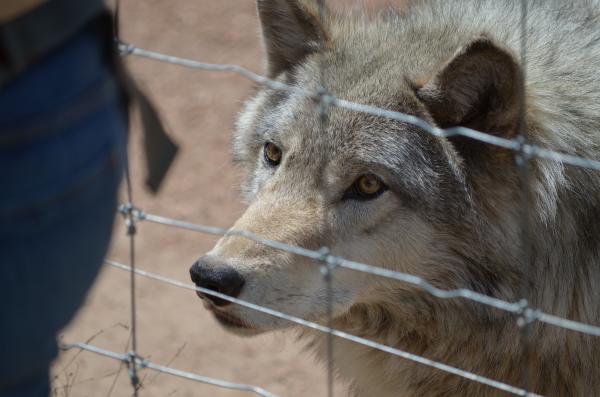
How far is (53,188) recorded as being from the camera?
1927 mm

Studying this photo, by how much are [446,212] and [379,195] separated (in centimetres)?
27

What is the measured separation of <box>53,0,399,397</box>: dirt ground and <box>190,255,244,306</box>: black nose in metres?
1.15

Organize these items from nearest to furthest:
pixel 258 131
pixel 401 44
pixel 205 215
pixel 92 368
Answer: pixel 401 44 → pixel 258 131 → pixel 92 368 → pixel 205 215

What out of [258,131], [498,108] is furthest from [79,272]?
[258,131]

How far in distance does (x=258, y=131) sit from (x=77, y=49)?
2090 mm

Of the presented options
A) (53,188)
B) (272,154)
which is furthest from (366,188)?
(53,188)

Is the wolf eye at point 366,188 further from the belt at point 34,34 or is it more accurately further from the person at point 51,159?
the belt at point 34,34

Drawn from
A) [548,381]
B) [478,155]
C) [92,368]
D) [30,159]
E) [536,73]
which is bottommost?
[92,368]

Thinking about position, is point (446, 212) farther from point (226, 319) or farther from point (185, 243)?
point (185, 243)

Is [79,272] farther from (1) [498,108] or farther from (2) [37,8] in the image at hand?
(1) [498,108]

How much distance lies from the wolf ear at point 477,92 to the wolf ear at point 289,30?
0.72 meters

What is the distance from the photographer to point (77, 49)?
6.41ft

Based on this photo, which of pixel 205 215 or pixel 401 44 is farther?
pixel 205 215

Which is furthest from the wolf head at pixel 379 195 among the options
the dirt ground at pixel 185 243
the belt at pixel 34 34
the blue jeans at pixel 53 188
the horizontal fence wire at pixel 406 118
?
the belt at pixel 34 34
